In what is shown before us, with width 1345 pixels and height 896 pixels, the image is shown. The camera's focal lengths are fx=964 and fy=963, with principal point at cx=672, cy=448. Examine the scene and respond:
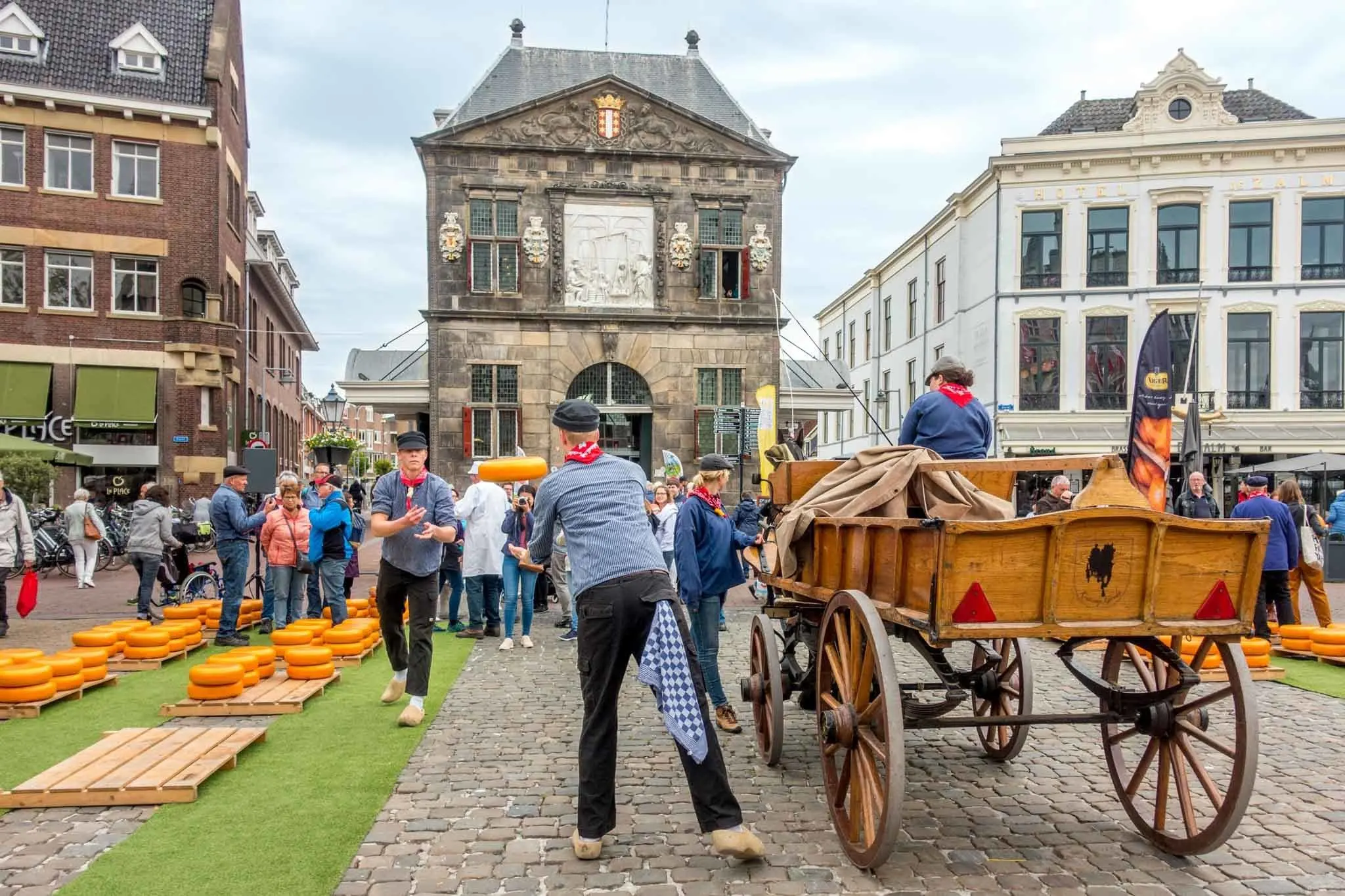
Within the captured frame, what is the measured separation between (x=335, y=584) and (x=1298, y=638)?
9.90 m

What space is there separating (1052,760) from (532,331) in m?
20.4

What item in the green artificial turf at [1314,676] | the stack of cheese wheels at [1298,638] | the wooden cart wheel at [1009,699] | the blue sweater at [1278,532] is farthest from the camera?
the blue sweater at [1278,532]

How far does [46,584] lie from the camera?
16.7 m

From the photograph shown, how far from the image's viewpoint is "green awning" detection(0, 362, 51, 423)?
85.9ft

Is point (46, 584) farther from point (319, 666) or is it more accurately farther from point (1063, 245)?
point (1063, 245)

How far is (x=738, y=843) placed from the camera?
408 centimetres

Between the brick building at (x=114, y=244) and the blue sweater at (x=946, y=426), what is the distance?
26.1 meters

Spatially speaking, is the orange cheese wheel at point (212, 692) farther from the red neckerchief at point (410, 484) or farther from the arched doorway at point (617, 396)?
the arched doorway at point (617, 396)

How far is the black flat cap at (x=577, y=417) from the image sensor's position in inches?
184

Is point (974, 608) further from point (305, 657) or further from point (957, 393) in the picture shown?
point (305, 657)

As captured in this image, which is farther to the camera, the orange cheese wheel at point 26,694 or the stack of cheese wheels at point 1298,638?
the stack of cheese wheels at point 1298,638

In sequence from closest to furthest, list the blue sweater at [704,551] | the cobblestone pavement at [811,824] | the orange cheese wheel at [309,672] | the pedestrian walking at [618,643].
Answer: the cobblestone pavement at [811,824]
the pedestrian walking at [618,643]
the blue sweater at [704,551]
the orange cheese wheel at [309,672]

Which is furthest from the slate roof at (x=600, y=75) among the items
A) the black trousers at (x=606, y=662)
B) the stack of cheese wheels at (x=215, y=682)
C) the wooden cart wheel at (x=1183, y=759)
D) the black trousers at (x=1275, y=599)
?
the black trousers at (x=606, y=662)

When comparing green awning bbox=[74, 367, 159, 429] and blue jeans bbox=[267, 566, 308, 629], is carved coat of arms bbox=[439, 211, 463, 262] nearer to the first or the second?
green awning bbox=[74, 367, 159, 429]
